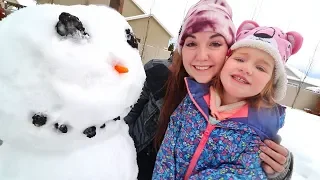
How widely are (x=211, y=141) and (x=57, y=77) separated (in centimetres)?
54

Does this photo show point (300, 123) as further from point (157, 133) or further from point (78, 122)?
point (78, 122)

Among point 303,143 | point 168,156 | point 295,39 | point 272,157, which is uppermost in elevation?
point 295,39

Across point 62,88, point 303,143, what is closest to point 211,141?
point 62,88

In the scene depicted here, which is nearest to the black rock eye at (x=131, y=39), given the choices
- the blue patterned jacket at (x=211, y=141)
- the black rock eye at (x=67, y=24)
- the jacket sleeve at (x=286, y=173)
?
the black rock eye at (x=67, y=24)

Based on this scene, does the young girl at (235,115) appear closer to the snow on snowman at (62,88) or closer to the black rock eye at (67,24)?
the snow on snowman at (62,88)

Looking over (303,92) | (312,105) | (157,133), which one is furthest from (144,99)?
(312,105)

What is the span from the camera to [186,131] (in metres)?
0.89

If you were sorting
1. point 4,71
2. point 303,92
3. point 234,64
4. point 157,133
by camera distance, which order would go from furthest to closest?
A: point 303,92 < point 157,133 < point 234,64 < point 4,71

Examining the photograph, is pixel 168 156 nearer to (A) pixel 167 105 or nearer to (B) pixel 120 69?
(A) pixel 167 105

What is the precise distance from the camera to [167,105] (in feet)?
3.27

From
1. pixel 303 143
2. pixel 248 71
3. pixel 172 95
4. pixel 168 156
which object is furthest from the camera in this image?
pixel 303 143

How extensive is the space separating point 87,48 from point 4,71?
0.53 feet

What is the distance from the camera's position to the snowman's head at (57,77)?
1.65ft

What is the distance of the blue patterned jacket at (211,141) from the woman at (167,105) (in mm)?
54
